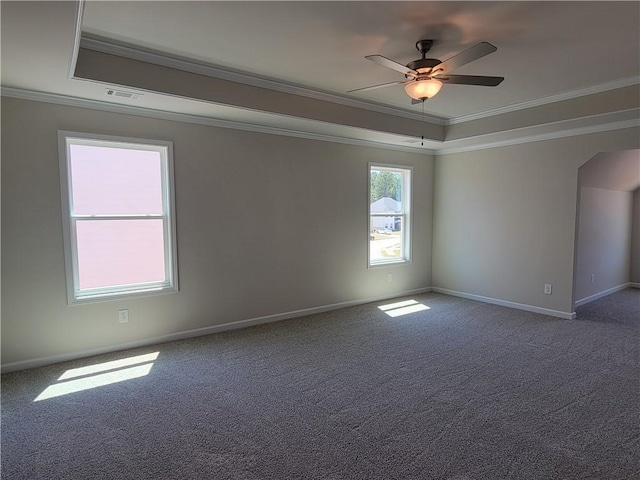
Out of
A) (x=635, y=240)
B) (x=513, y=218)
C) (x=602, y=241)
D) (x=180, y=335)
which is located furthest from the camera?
(x=635, y=240)

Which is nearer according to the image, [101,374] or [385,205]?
[101,374]

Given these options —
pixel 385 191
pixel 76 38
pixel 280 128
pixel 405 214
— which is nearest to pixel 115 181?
pixel 76 38

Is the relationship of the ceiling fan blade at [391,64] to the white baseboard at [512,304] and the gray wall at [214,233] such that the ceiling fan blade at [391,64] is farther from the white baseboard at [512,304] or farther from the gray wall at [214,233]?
the white baseboard at [512,304]

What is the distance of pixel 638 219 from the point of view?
662 centimetres

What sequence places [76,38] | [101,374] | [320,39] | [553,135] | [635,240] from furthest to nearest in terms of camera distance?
1. [635,240]
2. [553,135]
3. [101,374]
4. [320,39]
5. [76,38]

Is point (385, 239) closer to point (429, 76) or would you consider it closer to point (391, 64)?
point (429, 76)

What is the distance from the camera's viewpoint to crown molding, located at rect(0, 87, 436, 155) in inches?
129

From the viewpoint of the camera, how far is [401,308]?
17.8ft

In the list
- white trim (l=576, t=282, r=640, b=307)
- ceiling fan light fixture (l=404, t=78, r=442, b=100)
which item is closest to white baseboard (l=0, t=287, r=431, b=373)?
white trim (l=576, t=282, r=640, b=307)

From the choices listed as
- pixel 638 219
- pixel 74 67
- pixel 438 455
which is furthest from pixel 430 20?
pixel 638 219

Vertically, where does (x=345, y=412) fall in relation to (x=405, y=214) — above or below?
below

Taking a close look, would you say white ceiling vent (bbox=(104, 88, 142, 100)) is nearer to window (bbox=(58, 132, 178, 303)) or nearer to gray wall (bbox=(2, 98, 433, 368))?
gray wall (bbox=(2, 98, 433, 368))

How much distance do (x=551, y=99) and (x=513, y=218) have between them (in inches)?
65.7

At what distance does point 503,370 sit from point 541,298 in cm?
229
